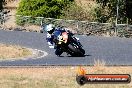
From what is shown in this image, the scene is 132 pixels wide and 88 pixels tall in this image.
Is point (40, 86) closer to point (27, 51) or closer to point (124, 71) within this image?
point (124, 71)

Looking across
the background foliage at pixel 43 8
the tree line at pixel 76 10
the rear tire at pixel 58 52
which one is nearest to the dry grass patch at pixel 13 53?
the rear tire at pixel 58 52

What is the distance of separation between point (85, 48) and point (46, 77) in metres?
12.8

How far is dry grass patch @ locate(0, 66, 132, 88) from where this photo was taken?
46.7ft

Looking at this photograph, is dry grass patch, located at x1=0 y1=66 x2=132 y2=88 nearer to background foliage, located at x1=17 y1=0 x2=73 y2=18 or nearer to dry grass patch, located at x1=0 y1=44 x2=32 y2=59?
dry grass patch, located at x1=0 y1=44 x2=32 y2=59

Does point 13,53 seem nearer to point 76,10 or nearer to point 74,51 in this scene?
point 74,51

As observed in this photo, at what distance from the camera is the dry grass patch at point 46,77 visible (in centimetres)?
1423

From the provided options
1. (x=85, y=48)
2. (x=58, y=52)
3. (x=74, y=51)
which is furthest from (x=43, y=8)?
(x=74, y=51)

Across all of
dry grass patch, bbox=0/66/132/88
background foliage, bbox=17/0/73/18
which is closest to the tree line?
background foliage, bbox=17/0/73/18

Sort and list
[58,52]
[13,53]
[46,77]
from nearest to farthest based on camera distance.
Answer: [46,77] → [58,52] → [13,53]

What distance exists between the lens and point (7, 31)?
4203 centimetres

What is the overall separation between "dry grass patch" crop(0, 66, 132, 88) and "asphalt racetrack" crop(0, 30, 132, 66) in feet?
6.83

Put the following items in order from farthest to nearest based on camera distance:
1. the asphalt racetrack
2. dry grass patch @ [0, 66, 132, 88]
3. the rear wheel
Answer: the rear wheel < the asphalt racetrack < dry grass patch @ [0, 66, 132, 88]

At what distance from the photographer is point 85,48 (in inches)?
1146

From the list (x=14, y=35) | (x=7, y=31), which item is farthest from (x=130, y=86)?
(x=7, y=31)
